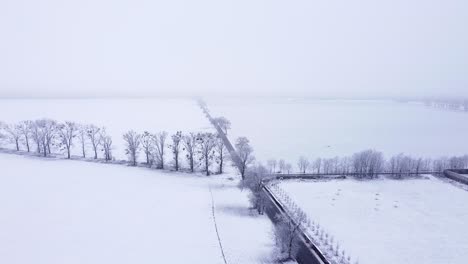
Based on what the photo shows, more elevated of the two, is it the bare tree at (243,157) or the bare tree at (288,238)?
the bare tree at (243,157)

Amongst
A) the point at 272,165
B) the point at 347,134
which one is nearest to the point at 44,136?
the point at 272,165

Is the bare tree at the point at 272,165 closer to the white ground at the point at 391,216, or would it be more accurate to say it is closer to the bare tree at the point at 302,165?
the bare tree at the point at 302,165

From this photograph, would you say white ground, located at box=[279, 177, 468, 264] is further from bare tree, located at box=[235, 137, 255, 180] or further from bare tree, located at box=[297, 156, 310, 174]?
bare tree, located at box=[235, 137, 255, 180]

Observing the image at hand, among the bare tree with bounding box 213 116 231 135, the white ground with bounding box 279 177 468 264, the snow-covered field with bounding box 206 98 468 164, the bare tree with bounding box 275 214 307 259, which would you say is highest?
the bare tree with bounding box 213 116 231 135

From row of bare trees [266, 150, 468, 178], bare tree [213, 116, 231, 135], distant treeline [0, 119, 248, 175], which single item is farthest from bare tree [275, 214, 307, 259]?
bare tree [213, 116, 231, 135]

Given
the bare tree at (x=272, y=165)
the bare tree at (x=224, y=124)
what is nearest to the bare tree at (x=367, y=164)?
the bare tree at (x=272, y=165)

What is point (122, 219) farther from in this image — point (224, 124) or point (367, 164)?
point (224, 124)
